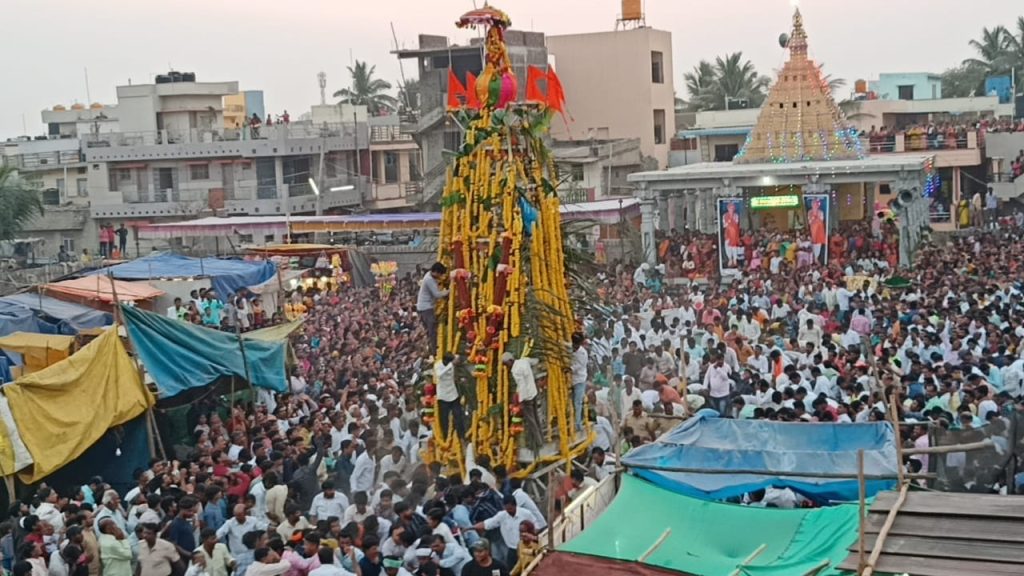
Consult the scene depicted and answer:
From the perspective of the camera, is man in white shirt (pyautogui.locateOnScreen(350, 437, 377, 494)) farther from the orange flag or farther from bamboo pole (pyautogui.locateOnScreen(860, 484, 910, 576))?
bamboo pole (pyautogui.locateOnScreen(860, 484, 910, 576))

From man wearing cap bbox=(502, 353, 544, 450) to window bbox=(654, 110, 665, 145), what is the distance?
115ft

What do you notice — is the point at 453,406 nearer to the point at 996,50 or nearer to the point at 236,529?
the point at 236,529

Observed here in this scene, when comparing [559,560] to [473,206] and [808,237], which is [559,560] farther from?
[808,237]

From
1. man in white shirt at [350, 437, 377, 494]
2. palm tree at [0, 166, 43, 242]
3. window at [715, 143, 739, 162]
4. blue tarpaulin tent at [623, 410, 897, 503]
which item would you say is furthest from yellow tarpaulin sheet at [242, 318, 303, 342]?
window at [715, 143, 739, 162]

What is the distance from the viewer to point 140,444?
14820 mm

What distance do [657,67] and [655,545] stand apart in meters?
37.7

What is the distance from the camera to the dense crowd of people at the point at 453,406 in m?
10.2

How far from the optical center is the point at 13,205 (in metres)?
39.4

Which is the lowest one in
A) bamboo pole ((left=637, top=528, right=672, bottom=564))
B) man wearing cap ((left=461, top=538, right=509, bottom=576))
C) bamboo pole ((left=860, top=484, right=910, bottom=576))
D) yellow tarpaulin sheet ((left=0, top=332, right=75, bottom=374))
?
man wearing cap ((left=461, top=538, right=509, bottom=576))

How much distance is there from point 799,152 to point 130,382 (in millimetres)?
20647

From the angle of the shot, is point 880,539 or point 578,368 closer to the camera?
point 880,539

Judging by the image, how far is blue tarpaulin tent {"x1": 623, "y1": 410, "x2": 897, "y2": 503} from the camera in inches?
393

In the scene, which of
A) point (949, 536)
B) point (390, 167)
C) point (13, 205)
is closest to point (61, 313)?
point (949, 536)

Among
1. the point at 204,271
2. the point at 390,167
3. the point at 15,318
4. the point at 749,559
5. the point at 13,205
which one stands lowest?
the point at 749,559
